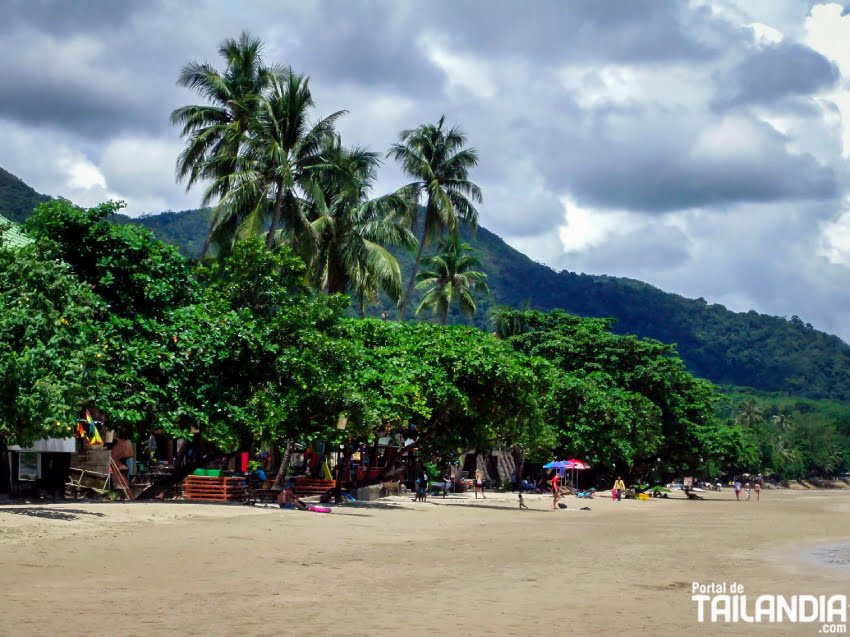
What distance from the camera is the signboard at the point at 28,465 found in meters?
26.6

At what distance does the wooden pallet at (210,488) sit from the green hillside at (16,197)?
53282mm

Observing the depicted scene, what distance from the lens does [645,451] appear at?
52.3 metres

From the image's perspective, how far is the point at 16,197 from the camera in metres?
83.9

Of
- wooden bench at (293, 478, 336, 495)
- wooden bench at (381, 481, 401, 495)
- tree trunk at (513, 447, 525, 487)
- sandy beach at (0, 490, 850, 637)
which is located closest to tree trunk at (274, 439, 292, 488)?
wooden bench at (293, 478, 336, 495)

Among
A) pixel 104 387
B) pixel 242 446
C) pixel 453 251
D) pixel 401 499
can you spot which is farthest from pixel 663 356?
pixel 104 387

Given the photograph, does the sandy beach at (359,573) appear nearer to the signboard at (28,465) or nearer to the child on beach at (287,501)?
the child on beach at (287,501)

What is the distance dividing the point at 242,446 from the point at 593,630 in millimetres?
16596

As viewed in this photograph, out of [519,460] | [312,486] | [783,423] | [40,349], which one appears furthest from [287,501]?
[783,423]

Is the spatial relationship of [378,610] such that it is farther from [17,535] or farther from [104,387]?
[104,387]

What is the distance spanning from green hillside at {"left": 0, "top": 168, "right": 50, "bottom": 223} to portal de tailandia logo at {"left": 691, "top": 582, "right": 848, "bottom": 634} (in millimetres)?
71811

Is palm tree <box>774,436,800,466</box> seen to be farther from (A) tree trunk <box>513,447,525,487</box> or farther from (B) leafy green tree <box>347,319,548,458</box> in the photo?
(B) leafy green tree <box>347,319,548,458</box>

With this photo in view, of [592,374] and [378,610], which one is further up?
[592,374]

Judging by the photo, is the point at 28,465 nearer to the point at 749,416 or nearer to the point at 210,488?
the point at 210,488

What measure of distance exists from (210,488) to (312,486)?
14.2ft
